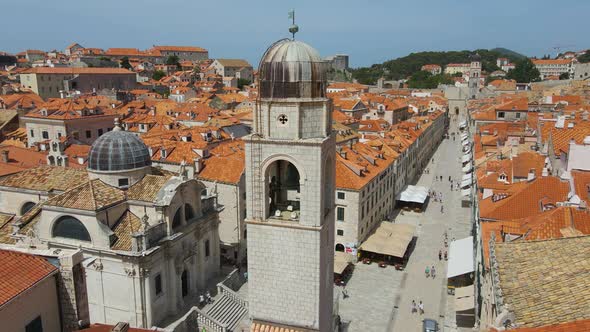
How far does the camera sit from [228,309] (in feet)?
92.6

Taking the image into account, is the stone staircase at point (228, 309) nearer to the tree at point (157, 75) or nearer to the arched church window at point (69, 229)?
the arched church window at point (69, 229)

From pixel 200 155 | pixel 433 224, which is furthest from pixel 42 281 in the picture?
pixel 433 224

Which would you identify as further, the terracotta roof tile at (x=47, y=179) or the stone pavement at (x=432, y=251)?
the stone pavement at (x=432, y=251)

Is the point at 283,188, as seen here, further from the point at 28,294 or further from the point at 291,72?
the point at 28,294

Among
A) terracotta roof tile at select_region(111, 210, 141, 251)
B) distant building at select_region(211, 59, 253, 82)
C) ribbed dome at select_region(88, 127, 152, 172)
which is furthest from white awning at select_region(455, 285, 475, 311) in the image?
distant building at select_region(211, 59, 253, 82)

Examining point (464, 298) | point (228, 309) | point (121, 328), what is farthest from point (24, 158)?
point (464, 298)

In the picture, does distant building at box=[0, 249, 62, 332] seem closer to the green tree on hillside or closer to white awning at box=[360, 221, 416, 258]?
white awning at box=[360, 221, 416, 258]

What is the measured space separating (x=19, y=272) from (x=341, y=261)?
24965 mm

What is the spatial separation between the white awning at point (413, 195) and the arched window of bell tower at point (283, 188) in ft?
114

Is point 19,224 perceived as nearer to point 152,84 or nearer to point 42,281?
point 42,281

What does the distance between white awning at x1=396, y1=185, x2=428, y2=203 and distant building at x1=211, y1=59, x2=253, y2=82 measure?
117m

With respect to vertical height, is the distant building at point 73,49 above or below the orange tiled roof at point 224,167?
above

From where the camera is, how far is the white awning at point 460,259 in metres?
29.7

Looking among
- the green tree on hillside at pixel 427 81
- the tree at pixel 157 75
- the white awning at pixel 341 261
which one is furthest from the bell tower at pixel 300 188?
the green tree on hillside at pixel 427 81
